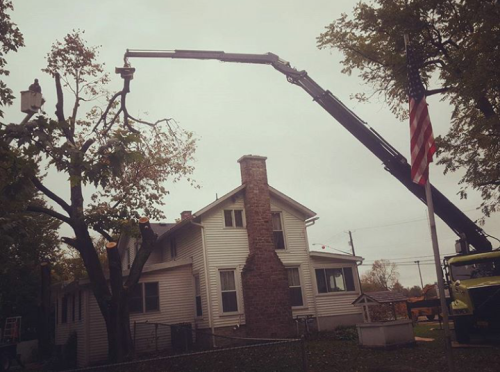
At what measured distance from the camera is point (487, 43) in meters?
12.5

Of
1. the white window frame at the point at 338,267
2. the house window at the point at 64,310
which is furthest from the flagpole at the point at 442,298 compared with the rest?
the house window at the point at 64,310

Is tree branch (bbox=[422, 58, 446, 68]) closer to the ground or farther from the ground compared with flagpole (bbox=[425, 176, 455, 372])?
farther from the ground

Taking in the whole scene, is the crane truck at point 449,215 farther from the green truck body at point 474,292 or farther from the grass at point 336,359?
the grass at point 336,359

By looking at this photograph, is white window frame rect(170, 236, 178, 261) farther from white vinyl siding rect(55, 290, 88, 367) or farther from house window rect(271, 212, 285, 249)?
house window rect(271, 212, 285, 249)

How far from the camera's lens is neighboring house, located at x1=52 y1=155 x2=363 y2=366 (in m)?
20.0

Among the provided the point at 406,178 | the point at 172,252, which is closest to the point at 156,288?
the point at 172,252

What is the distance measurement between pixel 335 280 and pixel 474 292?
10795mm

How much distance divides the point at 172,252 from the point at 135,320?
19.2ft

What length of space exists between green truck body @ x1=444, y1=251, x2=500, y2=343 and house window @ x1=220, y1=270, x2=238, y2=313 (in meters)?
10.5

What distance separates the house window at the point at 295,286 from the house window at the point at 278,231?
1512mm

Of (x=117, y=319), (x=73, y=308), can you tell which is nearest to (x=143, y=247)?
(x=117, y=319)

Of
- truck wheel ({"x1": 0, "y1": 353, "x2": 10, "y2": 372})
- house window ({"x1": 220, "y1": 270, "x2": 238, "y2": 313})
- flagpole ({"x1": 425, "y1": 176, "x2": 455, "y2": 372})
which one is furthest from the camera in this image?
house window ({"x1": 220, "y1": 270, "x2": 238, "y2": 313})

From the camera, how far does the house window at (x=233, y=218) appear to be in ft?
72.6

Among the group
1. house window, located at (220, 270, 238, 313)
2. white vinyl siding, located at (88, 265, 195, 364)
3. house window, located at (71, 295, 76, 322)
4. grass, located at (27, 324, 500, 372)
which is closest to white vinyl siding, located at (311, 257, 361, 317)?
grass, located at (27, 324, 500, 372)
